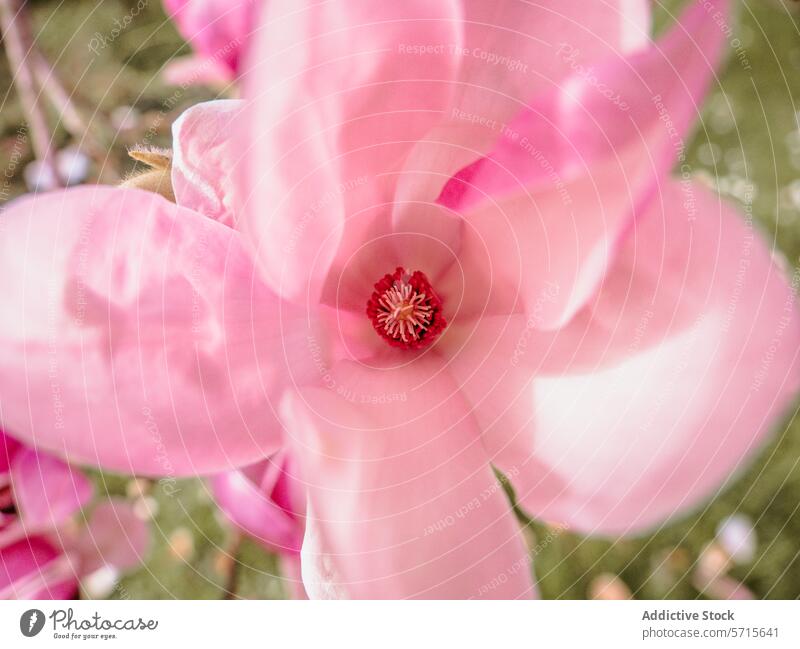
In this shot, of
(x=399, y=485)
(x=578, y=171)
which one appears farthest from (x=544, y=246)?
(x=399, y=485)

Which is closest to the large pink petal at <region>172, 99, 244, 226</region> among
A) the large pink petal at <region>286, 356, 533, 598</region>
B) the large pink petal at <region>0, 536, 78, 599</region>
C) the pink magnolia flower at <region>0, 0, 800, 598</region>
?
the pink magnolia flower at <region>0, 0, 800, 598</region>

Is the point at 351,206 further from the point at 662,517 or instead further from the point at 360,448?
the point at 662,517

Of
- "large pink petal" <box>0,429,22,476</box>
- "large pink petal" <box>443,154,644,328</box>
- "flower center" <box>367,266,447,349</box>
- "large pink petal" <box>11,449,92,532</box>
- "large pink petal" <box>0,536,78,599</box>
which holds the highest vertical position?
"large pink petal" <box>443,154,644,328</box>

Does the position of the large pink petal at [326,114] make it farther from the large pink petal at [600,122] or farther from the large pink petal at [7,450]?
the large pink petal at [7,450]

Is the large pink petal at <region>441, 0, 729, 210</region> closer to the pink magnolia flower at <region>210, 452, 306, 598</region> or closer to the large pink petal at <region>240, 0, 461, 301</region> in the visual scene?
the large pink petal at <region>240, 0, 461, 301</region>

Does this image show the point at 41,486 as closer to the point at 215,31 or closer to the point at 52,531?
the point at 52,531

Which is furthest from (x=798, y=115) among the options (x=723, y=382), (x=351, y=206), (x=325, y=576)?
(x=325, y=576)

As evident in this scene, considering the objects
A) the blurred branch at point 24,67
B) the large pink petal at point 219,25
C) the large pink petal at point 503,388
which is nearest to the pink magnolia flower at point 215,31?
the large pink petal at point 219,25
